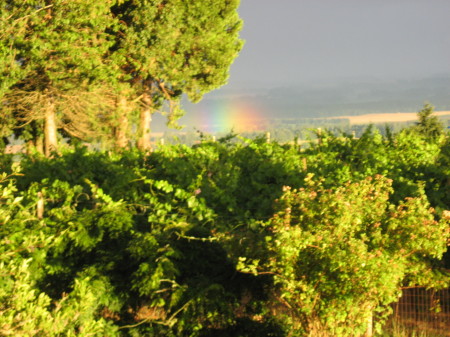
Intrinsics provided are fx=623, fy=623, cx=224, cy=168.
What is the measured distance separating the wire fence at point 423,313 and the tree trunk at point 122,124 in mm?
24666

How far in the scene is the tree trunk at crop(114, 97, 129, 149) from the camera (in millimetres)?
31609

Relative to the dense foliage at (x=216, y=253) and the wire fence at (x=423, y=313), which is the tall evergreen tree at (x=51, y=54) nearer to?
the dense foliage at (x=216, y=253)

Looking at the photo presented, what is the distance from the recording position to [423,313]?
8.21 m

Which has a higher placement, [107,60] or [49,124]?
[107,60]

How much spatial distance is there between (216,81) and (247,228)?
86.2 ft

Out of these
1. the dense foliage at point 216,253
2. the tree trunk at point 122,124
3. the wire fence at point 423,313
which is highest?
the tree trunk at point 122,124

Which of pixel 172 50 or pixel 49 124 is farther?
pixel 172 50

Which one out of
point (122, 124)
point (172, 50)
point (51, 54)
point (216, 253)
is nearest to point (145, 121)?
point (122, 124)

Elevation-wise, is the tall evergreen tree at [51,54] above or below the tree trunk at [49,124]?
above

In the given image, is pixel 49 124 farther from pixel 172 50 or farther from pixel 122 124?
pixel 172 50

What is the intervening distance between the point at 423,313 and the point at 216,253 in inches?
116

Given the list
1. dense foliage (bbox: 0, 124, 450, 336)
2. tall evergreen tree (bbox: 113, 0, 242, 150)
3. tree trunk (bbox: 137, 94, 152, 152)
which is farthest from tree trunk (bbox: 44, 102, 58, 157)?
dense foliage (bbox: 0, 124, 450, 336)

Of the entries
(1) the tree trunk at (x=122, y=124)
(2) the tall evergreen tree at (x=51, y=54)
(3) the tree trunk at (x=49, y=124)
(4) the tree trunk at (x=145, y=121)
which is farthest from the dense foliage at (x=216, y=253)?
(4) the tree trunk at (x=145, y=121)

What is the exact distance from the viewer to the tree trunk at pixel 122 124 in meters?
31.6
